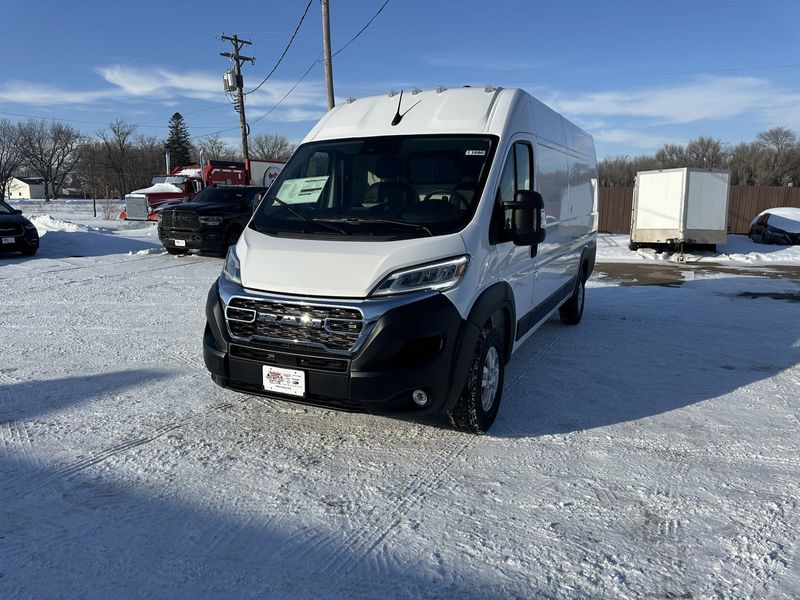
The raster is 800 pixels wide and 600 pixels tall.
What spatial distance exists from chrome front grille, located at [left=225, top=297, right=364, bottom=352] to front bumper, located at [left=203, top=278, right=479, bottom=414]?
2.0 inches

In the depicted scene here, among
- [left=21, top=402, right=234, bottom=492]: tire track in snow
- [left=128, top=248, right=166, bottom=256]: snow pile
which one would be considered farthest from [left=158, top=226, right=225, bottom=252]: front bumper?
[left=21, top=402, right=234, bottom=492]: tire track in snow

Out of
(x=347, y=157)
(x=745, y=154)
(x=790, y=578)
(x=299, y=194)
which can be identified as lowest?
(x=790, y=578)

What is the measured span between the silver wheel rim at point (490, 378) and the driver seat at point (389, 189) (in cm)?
122

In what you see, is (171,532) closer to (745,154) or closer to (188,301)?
(188,301)

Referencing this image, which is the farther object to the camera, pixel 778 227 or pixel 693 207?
pixel 778 227

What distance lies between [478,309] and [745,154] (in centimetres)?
7763

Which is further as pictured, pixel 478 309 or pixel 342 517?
pixel 478 309

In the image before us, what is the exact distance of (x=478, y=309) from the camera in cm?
399

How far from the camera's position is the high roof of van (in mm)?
4719

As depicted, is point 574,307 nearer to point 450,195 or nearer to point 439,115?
point 439,115

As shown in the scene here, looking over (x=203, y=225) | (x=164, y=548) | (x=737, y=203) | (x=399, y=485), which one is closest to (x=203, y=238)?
(x=203, y=225)

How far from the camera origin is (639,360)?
6430 mm

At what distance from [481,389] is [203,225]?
12026mm

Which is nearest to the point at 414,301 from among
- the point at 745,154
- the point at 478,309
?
the point at 478,309
